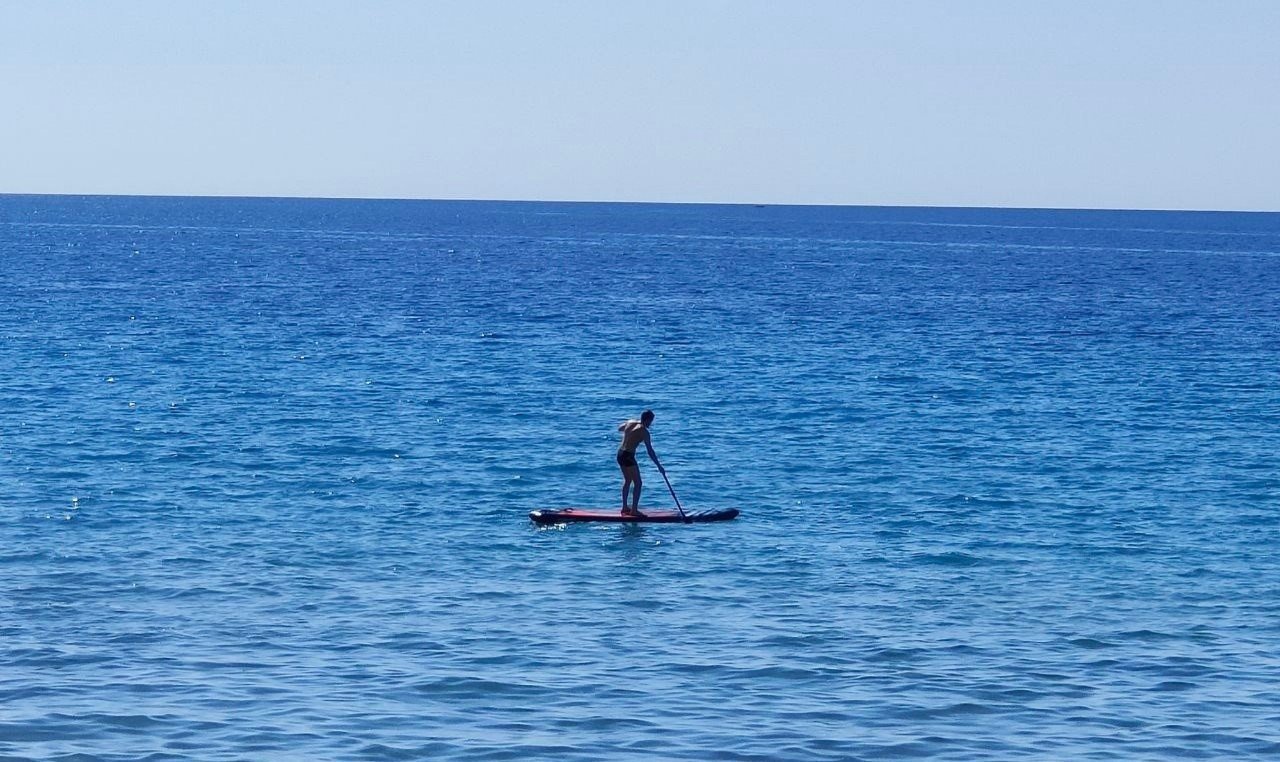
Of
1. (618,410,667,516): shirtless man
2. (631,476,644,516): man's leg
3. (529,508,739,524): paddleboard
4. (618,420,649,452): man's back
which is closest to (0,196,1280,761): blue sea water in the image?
(529,508,739,524): paddleboard

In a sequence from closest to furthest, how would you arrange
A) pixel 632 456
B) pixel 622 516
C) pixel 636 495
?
pixel 622 516
pixel 636 495
pixel 632 456

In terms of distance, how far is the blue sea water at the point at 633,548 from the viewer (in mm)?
16078

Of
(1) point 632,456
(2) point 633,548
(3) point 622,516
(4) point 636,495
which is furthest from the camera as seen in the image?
(1) point 632,456

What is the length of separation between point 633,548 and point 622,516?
189 cm

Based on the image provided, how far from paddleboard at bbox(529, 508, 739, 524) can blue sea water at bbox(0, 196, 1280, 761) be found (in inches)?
12.2

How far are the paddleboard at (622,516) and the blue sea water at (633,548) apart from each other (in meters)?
0.31

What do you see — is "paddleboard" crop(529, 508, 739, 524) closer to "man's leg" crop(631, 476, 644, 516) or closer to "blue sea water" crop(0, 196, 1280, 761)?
"man's leg" crop(631, 476, 644, 516)

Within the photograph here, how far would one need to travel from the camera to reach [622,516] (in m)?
27.1

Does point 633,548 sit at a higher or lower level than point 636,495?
lower

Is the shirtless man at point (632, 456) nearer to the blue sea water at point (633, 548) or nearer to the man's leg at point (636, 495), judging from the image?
the man's leg at point (636, 495)

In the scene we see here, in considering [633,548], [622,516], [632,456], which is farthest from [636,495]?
[633,548]

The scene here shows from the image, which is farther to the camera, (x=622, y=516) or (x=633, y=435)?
(x=633, y=435)

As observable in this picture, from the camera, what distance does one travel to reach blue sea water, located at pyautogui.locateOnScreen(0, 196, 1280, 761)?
16.1 metres

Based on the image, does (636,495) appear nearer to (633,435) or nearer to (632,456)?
(632,456)
